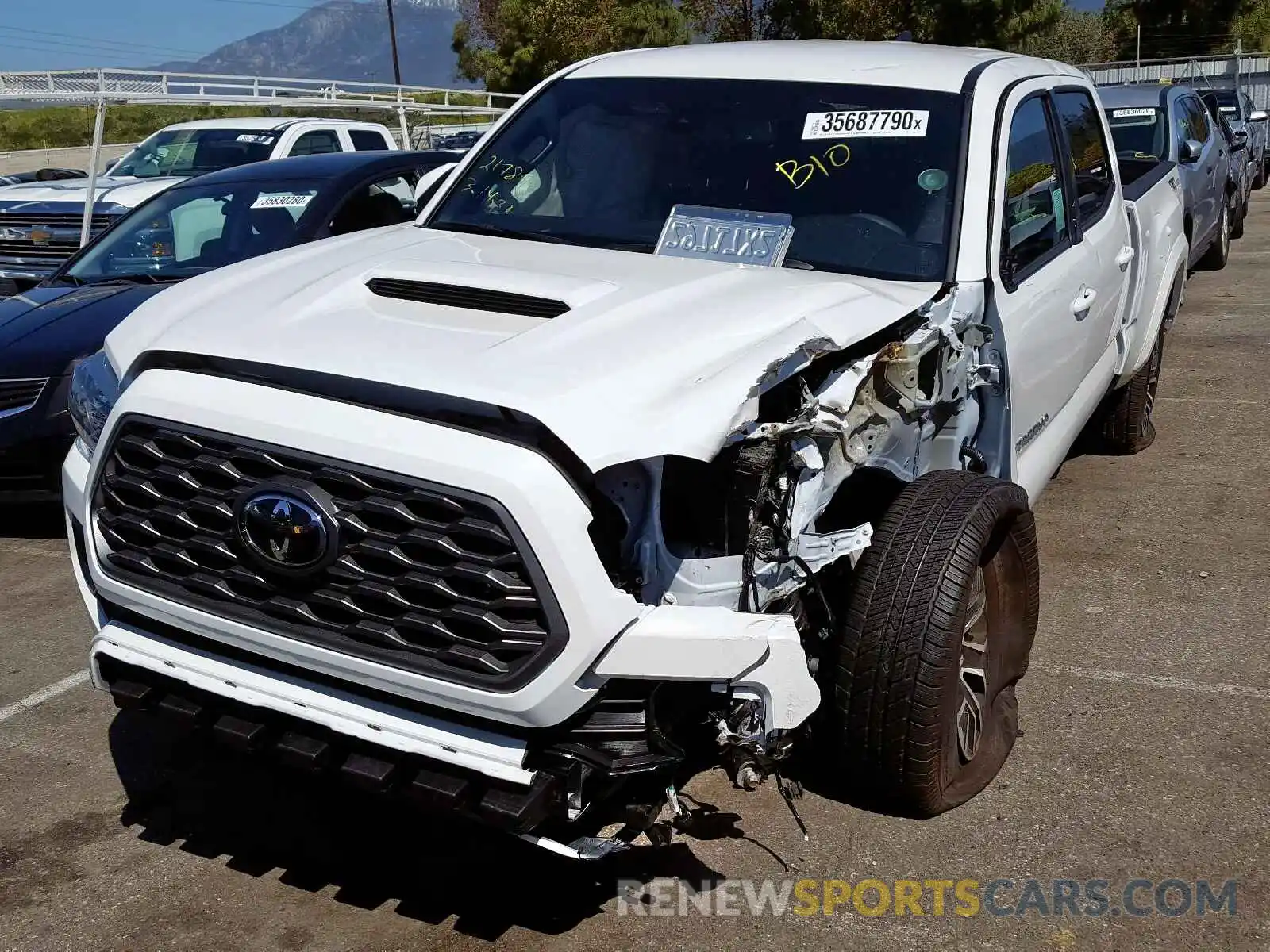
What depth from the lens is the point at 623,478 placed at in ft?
9.27

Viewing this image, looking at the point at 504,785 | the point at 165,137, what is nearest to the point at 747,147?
the point at 504,785

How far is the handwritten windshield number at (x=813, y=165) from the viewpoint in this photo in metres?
4.16

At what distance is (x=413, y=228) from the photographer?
4.50 m

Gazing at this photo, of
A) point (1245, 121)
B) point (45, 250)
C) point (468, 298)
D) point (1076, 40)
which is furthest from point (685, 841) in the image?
point (1076, 40)

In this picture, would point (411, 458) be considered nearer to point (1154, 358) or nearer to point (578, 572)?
point (578, 572)

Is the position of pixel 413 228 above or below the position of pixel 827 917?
above

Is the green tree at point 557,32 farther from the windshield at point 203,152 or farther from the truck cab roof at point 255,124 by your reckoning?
the windshield at point 203,152

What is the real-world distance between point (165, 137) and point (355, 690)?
11.4 meters

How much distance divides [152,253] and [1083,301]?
4.85m

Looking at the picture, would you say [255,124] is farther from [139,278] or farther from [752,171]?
[752,171]

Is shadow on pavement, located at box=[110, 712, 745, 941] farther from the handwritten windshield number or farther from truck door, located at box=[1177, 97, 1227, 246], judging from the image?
truck door, located at box=[1177, 97, 1227, 246]

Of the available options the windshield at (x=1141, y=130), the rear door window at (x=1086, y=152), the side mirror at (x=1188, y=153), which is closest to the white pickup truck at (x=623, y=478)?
the rear door window at (x=1086, y=152)

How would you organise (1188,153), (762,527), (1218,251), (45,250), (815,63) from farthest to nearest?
(1218,251) → (45,250) → (1188,153) → (815,63) → (762,527)

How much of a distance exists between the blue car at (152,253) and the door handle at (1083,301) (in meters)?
3.74
